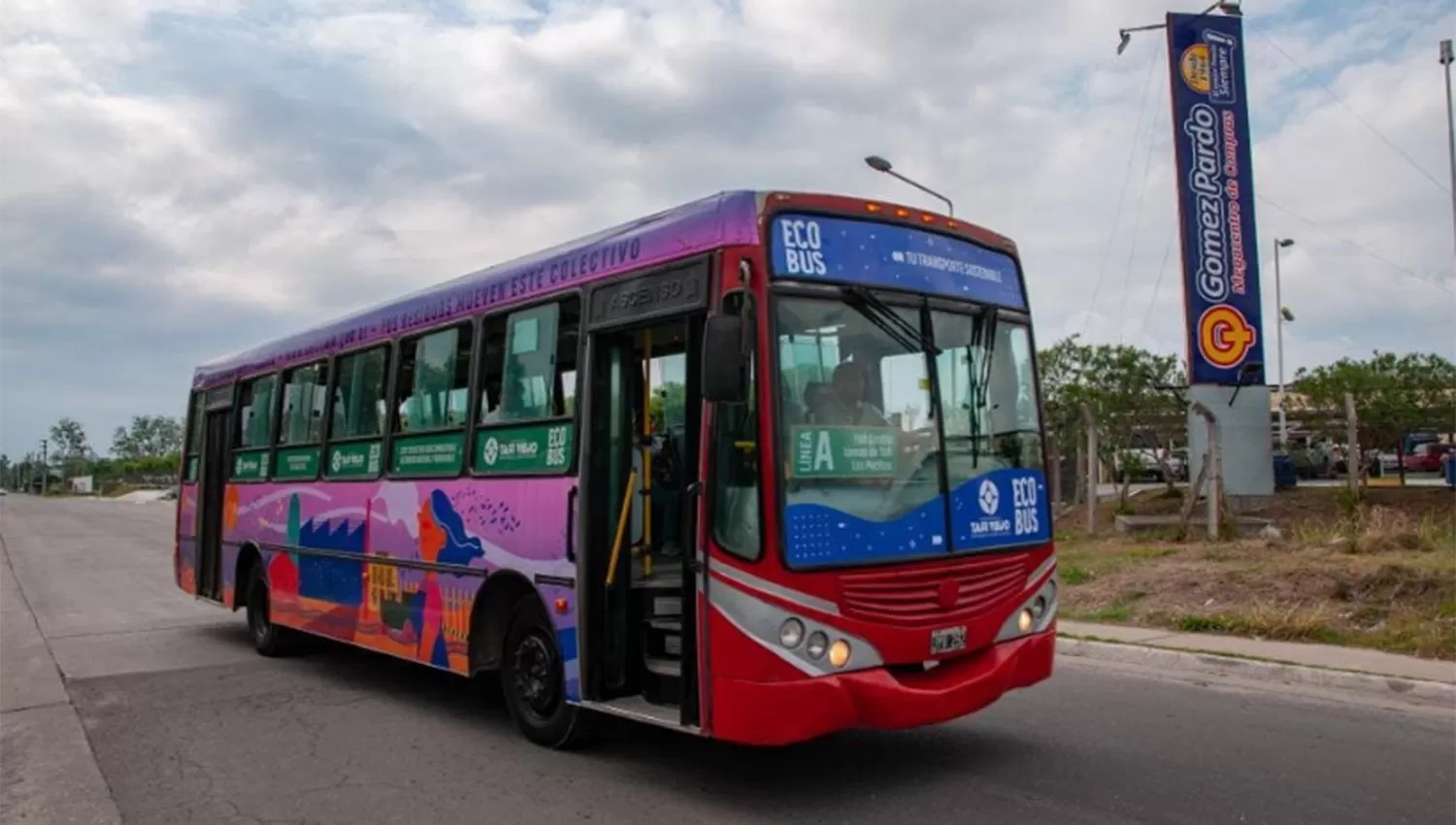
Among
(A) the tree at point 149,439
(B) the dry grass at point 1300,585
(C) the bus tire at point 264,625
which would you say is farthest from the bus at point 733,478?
(A) the tree at point 149,439

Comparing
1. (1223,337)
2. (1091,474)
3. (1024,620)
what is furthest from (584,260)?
(1223,337)

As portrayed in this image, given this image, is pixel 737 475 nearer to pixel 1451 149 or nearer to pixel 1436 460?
pixel 1451 149

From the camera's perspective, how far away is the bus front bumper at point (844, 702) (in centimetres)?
538

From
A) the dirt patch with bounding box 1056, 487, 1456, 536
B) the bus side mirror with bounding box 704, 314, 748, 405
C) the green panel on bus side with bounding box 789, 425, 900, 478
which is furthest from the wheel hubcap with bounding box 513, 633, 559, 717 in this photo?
the dirt patch with bounding box 1056, 487, 1456, 536

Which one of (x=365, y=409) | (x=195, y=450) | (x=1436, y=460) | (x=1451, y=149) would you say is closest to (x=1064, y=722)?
(x=365, y=409)

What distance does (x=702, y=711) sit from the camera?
5.60 meters

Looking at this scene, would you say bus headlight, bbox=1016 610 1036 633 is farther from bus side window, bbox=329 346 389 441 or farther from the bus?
bus side window, bbox=329 346 389 441

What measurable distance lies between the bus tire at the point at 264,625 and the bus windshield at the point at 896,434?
749 cm

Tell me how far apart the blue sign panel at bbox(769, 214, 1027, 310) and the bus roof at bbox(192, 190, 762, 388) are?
0.24 metres

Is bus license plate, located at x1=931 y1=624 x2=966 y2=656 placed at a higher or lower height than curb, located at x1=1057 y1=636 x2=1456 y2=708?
higher

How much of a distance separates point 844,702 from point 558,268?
3325 millimetres

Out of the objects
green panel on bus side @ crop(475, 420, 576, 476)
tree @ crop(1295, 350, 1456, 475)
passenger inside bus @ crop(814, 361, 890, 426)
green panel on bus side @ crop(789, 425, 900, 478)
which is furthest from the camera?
tree @ crop(1295, 350, 1456, 475)

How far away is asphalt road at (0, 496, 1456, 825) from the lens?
582 centimetres

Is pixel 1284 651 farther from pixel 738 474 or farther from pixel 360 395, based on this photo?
pixel 360 395
